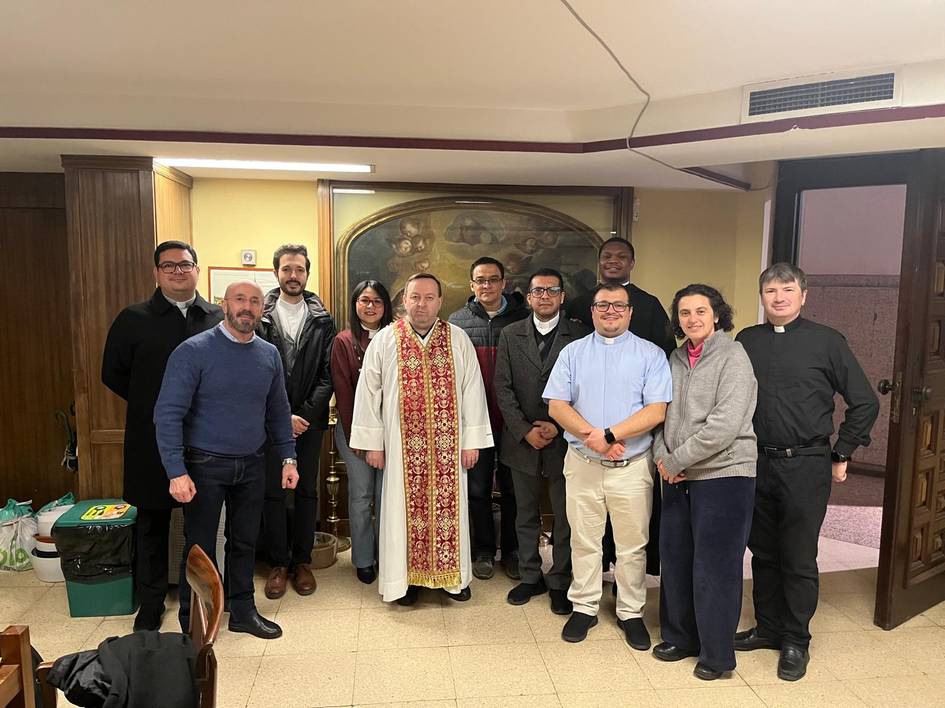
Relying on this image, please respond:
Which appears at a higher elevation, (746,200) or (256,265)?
(746,200)

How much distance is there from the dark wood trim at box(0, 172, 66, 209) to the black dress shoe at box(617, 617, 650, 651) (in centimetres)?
399

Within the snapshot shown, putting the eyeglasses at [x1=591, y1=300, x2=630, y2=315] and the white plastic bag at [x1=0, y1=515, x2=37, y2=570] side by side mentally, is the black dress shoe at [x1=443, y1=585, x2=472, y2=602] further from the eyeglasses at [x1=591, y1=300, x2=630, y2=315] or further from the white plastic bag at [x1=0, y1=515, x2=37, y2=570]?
the white plastic bag at [x1=0, y1=515, x2=37, y2=570]

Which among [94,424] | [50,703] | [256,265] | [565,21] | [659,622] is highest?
[565,21]

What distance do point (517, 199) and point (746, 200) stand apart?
1.55 metres

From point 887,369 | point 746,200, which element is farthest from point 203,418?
point 887,369

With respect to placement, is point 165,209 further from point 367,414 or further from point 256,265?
point 367,414

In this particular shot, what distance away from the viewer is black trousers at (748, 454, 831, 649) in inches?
109

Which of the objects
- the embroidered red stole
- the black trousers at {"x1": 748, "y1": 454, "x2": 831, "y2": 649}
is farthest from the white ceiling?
the black trousers at {"x1": 748, "y1": 454, "x2": 831, "y2": 649}

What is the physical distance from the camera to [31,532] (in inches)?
152

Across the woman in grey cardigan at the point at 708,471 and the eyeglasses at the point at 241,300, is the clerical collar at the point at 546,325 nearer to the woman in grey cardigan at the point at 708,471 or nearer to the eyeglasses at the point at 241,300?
the woman in grey cardigan at the point at 708,471

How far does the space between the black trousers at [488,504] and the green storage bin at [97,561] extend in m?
1.69

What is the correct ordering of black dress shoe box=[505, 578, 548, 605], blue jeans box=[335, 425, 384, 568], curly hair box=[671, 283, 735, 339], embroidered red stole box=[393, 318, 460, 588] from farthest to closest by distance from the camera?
blue jeans box=[335, 425, 384, 568]
black dress shoe box=[505, 578, 548, 605]
embroidered red stole box=[393, 318, 460, 588]
curly hair box=[671, 283, 735, 339]

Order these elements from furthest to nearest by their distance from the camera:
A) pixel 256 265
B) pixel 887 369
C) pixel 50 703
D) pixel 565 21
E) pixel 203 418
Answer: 1. pixel 887 369
2. pixel 256 265
3. pixel 203 418
4. pixel 565 21
5. pixel 50 703

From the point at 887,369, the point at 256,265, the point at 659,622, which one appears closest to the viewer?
the point at 659,622
